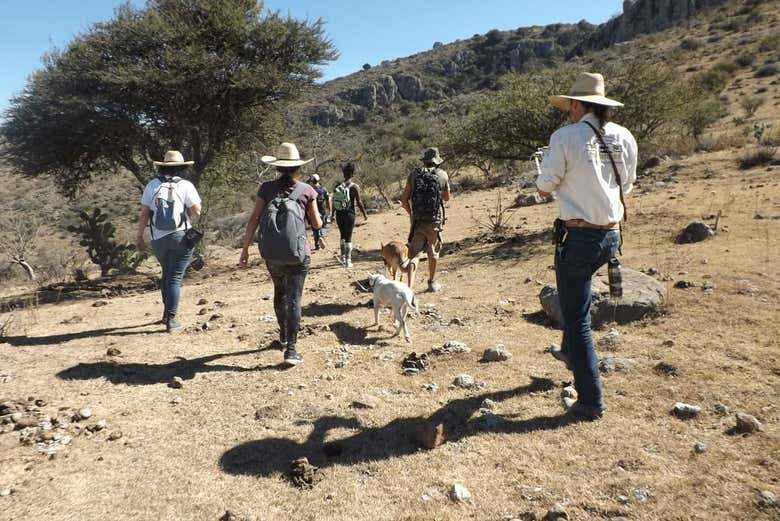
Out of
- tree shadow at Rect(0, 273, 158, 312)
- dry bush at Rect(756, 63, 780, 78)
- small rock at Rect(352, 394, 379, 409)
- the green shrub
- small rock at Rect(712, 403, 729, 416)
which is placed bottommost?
small rock at Rect(712, 403, 729, 416)

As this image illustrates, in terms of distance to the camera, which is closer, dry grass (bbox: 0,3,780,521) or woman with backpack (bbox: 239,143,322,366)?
dry grass (bbox: 0,3,780,521)

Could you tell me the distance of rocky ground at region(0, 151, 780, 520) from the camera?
2658mm

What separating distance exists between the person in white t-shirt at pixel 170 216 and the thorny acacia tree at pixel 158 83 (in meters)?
4.89

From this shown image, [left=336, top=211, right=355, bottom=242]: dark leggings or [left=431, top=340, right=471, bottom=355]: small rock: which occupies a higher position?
[left=336, top=211, right=355, bottom=242]: dark leggings

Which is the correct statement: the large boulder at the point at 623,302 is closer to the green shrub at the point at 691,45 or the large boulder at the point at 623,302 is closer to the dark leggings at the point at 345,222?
the dark leggings at the point at 345,222

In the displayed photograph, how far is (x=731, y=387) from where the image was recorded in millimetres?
3461

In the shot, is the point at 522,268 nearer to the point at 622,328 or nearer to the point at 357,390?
the point at 622,328

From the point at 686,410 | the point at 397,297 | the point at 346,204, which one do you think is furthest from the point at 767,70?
the point at 686,410

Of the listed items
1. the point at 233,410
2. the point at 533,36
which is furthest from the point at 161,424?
the point at 533,36

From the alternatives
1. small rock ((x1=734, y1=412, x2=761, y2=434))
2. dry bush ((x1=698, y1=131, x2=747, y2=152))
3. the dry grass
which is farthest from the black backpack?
dry bush ((x1=698, y1=131, x2=747, y2=152))

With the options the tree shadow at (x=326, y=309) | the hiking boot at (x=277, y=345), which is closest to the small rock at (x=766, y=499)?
the hiking boot at (x=277, y=345)

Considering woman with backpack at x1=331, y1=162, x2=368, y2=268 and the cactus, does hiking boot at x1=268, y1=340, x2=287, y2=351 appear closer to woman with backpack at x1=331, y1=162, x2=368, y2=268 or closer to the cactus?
woman with backpack at x1=331, y1=162, x2=368, y2=268

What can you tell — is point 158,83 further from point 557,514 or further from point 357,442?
point 557,514

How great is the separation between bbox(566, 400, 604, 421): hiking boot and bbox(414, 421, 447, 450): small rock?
887 mm
